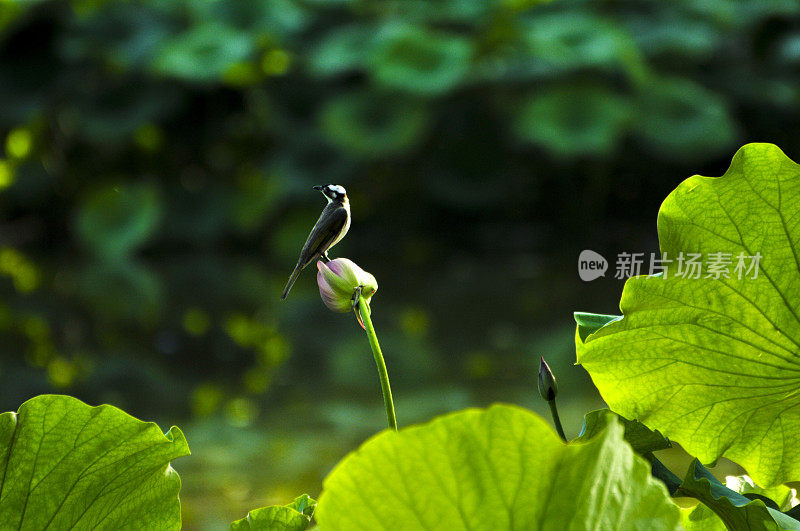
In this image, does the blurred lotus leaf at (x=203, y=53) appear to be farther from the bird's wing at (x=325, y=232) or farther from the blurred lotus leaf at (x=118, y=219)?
the bird's wing at (x=325, y=232)

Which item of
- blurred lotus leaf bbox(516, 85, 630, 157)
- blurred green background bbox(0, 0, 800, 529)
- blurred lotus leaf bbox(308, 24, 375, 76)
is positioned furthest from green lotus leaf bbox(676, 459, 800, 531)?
blurred lotus leaf bbox(308, 24, 375, 76)

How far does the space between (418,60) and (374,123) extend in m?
0.37

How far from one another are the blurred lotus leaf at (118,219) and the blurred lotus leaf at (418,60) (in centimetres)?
125

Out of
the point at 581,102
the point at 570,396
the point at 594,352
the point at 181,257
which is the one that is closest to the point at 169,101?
the point at 181,257

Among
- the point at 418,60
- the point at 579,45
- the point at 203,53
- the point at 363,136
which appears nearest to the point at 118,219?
the point at 203,53

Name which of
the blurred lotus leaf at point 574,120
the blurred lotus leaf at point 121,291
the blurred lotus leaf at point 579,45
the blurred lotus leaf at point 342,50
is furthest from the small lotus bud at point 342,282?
the blurred lotus leaf at point 342,50

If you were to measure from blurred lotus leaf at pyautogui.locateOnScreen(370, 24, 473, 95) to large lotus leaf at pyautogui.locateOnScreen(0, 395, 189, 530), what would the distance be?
4.02 m

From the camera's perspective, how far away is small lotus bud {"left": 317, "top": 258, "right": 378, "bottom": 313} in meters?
0.25

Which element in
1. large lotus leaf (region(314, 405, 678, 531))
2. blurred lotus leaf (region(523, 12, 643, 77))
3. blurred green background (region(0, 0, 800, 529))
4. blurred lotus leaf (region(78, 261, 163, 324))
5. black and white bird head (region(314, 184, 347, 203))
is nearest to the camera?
large lotus leaf (region(314, 405, 678, 531))

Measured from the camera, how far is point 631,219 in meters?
4.46

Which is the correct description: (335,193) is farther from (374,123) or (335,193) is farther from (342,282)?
(374,123)

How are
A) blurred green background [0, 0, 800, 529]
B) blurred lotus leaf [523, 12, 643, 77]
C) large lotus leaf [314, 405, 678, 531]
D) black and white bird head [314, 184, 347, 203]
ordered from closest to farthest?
1. large lotus leaf [314, 405, 678, 531]
2. black and white bird head [314, 184, 347, 203]
3. blurred green background [0, 0, 800, 529]
4. blurred lotus leaf [523, 12, 643, 77]

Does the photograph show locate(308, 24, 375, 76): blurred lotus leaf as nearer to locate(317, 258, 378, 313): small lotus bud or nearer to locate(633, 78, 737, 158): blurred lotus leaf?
locate(633, 78, 737, 158): blurred lotus leaf

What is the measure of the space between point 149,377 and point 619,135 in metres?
2.82
